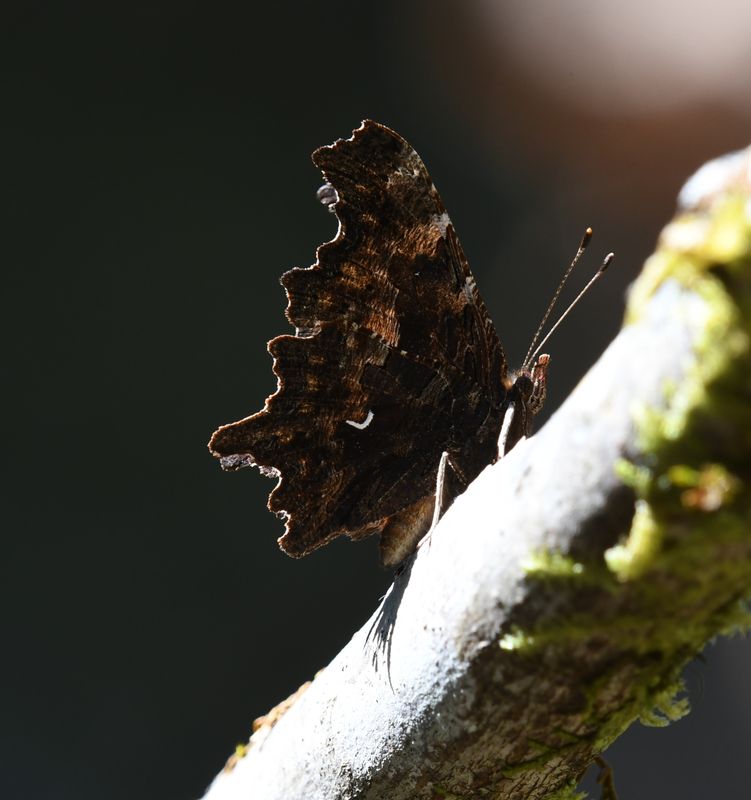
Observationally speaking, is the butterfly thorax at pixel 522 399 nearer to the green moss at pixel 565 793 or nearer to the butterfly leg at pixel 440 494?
the butterfly leg at pixel 440 494

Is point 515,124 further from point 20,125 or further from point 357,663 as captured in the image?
point 357,663

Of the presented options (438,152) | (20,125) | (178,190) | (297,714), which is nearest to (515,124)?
(438,152)

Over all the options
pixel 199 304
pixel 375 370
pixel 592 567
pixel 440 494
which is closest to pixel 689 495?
pixel 592 567

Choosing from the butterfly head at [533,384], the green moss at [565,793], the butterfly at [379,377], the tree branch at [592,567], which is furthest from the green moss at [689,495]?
the butterfly head at [533,384]

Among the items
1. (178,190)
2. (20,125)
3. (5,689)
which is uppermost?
(20,125)

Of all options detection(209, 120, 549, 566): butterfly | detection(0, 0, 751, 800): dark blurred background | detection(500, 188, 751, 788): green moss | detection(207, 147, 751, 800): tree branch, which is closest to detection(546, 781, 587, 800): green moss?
detection(207, 147, 751, 800): tree branch

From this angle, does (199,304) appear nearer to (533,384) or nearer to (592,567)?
(533,384)
